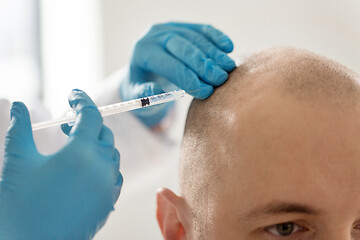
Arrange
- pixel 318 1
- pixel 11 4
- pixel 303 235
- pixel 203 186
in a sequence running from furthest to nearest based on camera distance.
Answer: pixel 318 1, pixel 11 4, pixel 203 186, pixel 303 235

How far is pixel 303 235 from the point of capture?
101 cm

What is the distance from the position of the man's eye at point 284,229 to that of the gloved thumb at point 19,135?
1.89 feet

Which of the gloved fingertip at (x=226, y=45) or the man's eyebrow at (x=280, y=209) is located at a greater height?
the gloved fingertip at (x=226, y=45)

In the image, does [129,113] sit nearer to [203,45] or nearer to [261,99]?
[203,45]

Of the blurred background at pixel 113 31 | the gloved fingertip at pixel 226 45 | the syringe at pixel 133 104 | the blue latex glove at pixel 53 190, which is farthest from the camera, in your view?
the blurred background at pixel 113 31

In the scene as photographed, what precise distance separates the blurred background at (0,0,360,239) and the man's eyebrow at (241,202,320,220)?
1404 millimetres

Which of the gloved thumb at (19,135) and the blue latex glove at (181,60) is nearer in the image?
the gloved thumb at (19,135)

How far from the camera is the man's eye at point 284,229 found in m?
1.03

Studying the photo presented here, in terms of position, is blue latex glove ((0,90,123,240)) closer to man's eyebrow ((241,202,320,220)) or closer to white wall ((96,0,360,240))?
man's eyebrow ((241,202,320,220))

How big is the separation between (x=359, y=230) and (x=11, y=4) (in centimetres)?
181

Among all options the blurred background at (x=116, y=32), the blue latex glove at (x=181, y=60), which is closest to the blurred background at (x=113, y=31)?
the blurred background at (x=116, y=32)

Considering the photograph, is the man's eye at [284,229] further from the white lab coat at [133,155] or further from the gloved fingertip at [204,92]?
the white lab coat at [133,155]

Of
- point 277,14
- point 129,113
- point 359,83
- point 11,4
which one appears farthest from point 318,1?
point 11,4

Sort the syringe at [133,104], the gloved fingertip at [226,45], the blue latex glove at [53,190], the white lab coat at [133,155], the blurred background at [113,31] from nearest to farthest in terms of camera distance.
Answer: the blue latex glove at [53,190] < the syringe at [133,104] < the gloved fingertip at [226,45] < the white lab coat at [133,155] < the blurred background at [113,31]
